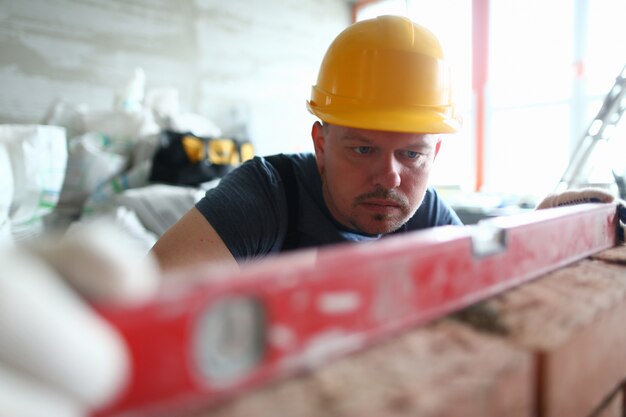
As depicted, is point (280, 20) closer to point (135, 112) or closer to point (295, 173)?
point (135, 112)

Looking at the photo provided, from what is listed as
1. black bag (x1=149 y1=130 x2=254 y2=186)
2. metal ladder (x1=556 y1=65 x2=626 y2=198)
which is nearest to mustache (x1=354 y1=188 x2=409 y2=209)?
metal ladder (x1=556 y1=65 x2=626 y2=198)

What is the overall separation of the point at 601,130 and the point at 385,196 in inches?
48.5

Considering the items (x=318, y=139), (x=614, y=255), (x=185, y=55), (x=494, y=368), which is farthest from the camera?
(x=185, y=55)

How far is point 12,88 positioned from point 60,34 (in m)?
0.54

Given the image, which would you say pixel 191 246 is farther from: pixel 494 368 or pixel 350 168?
pixel 494 368

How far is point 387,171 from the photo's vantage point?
3.77 feet

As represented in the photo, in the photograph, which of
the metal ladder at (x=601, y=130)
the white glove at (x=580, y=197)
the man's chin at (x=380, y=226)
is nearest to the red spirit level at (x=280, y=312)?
the white glove at (x=580, y=197)

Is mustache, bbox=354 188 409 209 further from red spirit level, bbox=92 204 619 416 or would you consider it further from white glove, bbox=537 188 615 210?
red spirit level, bbox=92 204 619 416

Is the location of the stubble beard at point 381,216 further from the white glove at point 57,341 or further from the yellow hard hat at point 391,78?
the white glove at point 57,341

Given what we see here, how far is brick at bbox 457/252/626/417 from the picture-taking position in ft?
1.37

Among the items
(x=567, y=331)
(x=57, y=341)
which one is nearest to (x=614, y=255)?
(x=567, y=331)

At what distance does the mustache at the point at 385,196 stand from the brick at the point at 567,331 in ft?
1.93

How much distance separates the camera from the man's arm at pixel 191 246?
1048 mm

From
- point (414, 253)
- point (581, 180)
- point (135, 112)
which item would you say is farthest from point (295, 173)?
point (135, 112)
